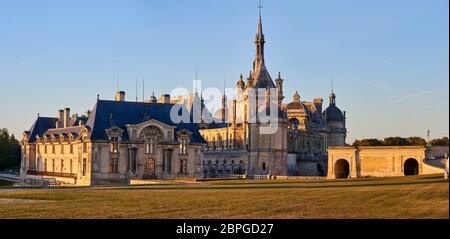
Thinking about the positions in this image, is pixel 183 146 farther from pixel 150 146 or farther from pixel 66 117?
pixel 66 117

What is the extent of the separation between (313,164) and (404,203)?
8853cm

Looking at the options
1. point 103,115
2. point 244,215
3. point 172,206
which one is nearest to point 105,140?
point 103,115

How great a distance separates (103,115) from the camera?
71.5m

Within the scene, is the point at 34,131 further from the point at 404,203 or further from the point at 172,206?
the point at 404,203

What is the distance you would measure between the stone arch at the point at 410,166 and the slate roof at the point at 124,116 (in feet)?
75.3

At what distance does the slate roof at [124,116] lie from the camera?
231ft

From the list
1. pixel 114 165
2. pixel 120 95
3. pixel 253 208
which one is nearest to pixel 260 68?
pixel 120 95

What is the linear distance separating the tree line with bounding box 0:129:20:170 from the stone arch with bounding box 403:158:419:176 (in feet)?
220

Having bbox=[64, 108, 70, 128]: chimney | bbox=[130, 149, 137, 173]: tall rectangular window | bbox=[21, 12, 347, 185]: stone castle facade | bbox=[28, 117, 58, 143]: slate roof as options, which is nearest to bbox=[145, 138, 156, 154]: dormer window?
bbox=[21, 12, 347, 185]: stone castle facade

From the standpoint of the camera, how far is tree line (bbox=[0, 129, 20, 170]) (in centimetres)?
10981

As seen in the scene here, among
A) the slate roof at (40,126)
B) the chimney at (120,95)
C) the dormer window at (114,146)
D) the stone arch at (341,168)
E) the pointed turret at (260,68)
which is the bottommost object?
the stone arch at (341,168)

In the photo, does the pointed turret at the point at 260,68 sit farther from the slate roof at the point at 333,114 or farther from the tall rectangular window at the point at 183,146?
the tall rectangular window at the point at 183,146

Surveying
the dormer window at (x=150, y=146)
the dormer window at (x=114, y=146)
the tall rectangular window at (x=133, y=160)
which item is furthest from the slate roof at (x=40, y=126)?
the dormer window at (x=150, y=146)

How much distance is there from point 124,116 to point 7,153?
45689 mm
